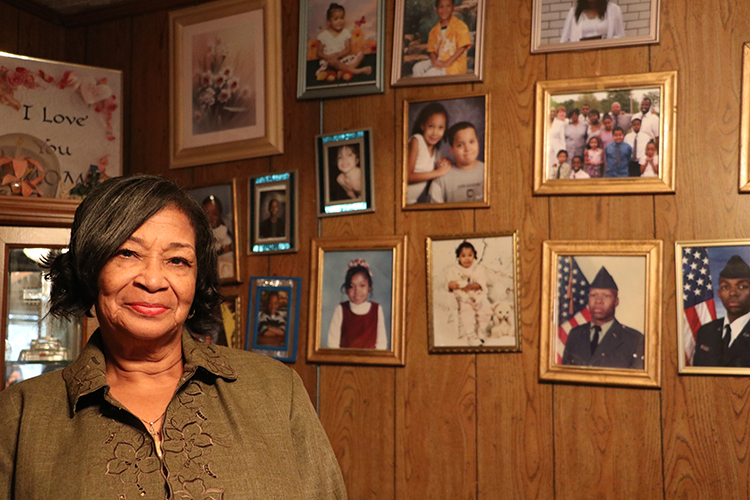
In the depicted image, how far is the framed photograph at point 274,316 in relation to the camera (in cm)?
267

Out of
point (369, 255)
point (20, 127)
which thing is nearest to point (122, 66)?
point (20, 127)

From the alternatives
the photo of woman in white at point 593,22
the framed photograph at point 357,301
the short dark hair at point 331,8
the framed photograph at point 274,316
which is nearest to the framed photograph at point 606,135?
the photo of woman in white at point 593,22

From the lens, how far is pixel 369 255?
100 inches

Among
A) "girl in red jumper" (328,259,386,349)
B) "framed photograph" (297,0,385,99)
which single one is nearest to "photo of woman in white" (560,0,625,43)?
"framed photograph" (297,0,385,99)

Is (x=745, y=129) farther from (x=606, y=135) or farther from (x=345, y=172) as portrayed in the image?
(x=345, y=172)

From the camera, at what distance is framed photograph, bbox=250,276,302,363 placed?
2.67 metres

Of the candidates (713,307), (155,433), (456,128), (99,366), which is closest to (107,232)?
(99,366)

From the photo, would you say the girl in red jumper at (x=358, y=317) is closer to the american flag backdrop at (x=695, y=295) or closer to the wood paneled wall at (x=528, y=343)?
the wood paneled wall at (x=528, y=343)

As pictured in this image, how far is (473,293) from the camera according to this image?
7.86ft

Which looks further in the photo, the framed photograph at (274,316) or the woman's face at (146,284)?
the framed photograph at (274,316)

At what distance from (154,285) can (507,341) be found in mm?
1243

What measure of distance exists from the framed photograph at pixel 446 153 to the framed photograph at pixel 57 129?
115cm

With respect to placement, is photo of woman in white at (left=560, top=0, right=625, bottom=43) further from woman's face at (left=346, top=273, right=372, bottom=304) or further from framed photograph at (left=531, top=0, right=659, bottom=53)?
woman's face at (left=346, top=273, right=372, bottom=304)

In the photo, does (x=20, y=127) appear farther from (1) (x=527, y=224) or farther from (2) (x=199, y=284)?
(1) (x=527, y=224)
